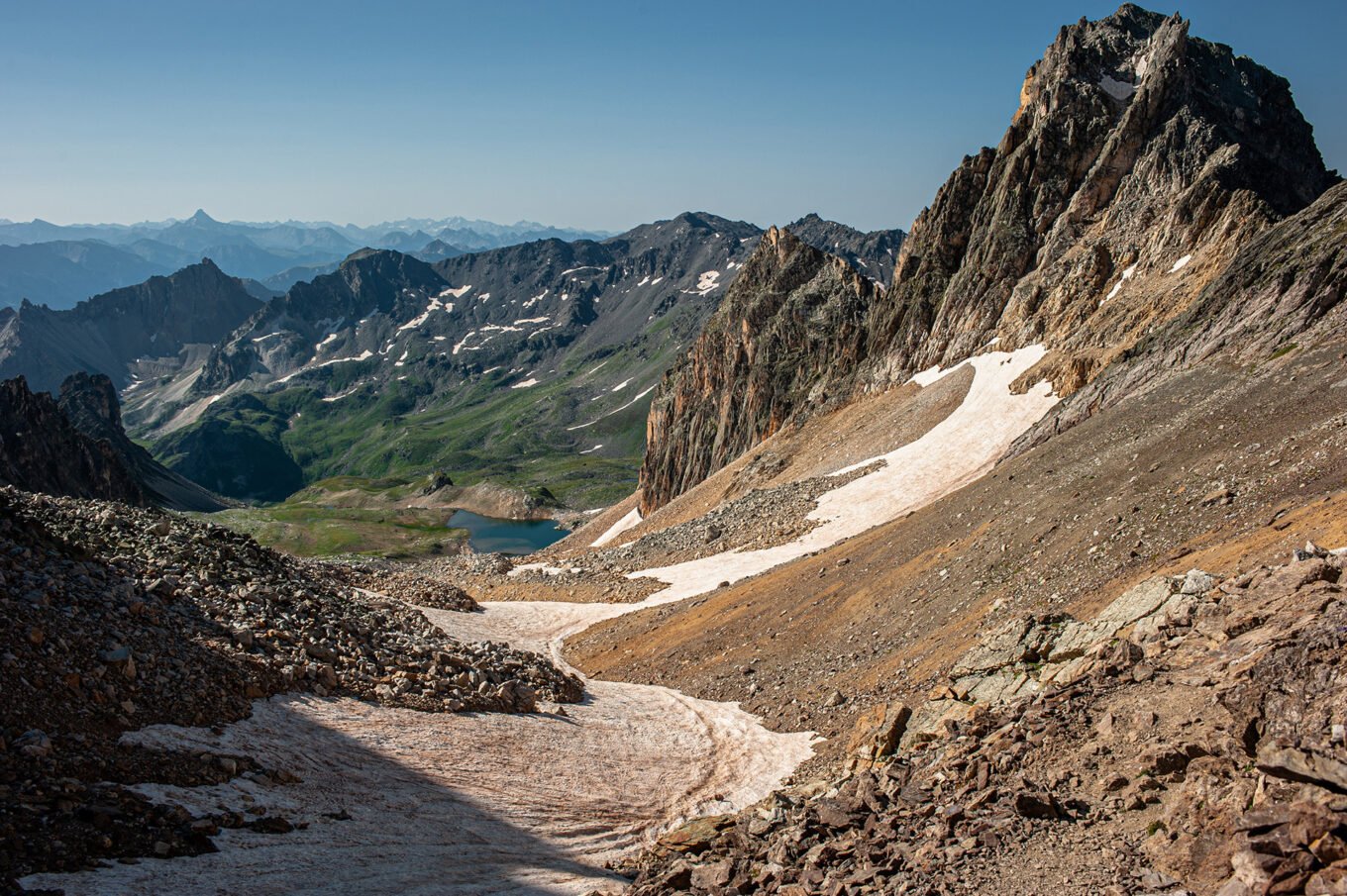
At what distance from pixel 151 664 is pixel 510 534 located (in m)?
166

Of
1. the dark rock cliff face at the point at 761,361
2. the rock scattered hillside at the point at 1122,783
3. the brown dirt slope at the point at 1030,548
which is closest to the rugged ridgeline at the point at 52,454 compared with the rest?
the dark rock cliff face at the point at 761,361

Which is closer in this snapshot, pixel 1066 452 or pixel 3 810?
pixel 3 810

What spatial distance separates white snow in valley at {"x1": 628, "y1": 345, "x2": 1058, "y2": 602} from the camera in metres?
50.6

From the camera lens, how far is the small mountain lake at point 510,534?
166 metres

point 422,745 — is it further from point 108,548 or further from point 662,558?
point 662,558

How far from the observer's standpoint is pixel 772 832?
15.3 meters

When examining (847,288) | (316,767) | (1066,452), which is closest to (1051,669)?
(316,767)

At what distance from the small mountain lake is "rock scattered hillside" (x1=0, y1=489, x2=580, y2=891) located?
132261mm

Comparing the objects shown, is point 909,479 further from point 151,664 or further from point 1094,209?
point 151,664

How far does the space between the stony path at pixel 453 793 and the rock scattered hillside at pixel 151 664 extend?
1.73 ft

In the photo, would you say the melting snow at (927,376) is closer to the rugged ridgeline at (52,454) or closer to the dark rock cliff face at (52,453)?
the rugged ridgeline at (52,454)

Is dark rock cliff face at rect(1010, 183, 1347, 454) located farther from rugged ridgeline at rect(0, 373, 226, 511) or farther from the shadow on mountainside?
rugged ridgeline at rect(0, 373, 226, 511)

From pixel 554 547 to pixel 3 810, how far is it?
9590 cm

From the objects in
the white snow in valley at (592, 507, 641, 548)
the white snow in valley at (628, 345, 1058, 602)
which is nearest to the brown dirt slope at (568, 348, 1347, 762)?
the white snow in valley at (628, 345, 1058, 602)
